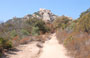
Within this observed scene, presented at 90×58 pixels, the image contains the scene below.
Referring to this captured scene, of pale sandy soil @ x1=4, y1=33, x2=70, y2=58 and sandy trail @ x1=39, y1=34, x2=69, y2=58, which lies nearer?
pale sandy soil @ x1=4, y1=33, x2=70, y2=58

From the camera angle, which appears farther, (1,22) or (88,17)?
(1,22)

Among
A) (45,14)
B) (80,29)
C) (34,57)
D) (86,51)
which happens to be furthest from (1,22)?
(45,14)

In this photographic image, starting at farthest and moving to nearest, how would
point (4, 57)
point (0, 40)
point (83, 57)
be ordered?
point (0, 40) < point (4, 57) < point (83, 57)

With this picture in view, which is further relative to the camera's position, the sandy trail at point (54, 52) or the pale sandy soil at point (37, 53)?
the sandy trail at point (54, 52)

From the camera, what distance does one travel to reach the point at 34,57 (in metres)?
12.8

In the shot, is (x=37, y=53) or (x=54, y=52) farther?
(x=54, y=52)

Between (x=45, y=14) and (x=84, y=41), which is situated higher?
(x=45, y=14)

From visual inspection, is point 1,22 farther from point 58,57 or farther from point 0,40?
point 58,57

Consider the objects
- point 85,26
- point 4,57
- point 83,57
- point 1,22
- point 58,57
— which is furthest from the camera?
point 1,22

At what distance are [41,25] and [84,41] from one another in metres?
38.5

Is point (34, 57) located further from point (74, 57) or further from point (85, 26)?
point (85, 26)

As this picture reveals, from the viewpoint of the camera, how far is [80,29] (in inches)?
830

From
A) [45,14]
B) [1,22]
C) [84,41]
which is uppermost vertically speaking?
[45,14]

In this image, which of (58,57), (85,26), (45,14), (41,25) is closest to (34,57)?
(58,57)
